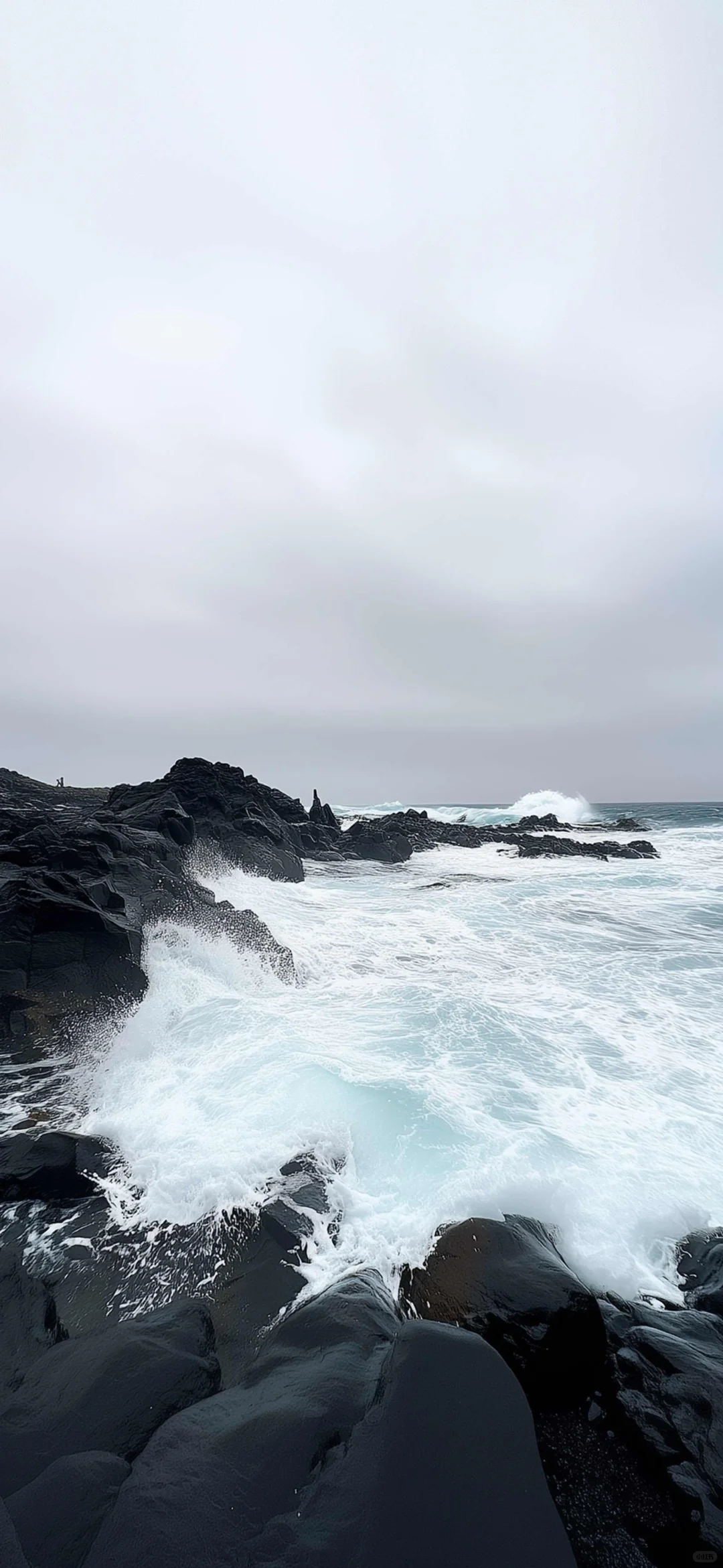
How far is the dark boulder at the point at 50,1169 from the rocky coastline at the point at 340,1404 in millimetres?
16

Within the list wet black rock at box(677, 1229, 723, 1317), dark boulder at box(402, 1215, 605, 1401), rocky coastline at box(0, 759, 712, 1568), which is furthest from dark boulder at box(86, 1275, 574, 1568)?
wet black rock at box(677, 1229, 723, 1317)

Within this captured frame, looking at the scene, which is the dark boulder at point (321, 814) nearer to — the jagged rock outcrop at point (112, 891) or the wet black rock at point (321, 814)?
the wet black rock at point (321, 814)

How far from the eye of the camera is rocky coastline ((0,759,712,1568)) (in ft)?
6.97

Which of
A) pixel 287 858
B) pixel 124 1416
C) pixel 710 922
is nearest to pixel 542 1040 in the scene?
pixel 124 1416

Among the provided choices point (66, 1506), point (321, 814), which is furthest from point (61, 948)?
point (321, 814)

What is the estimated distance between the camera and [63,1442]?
2422 mm

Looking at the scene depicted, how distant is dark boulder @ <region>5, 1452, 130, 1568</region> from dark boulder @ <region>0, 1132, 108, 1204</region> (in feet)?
7.34

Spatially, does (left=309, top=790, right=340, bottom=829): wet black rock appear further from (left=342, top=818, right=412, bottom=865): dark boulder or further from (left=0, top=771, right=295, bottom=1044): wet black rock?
(left=0, top=771, right=295, bottom=1044): wet black rock

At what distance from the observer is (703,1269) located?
3.81m

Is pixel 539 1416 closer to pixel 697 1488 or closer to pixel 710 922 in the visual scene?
pixel 697 1488

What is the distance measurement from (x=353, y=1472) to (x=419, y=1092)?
373 cm

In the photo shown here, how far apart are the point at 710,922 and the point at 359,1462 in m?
15.6

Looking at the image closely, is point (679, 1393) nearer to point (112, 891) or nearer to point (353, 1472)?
point (353, 1472)

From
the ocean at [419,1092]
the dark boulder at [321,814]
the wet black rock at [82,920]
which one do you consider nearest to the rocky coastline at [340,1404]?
the ocean at [419,1092]
